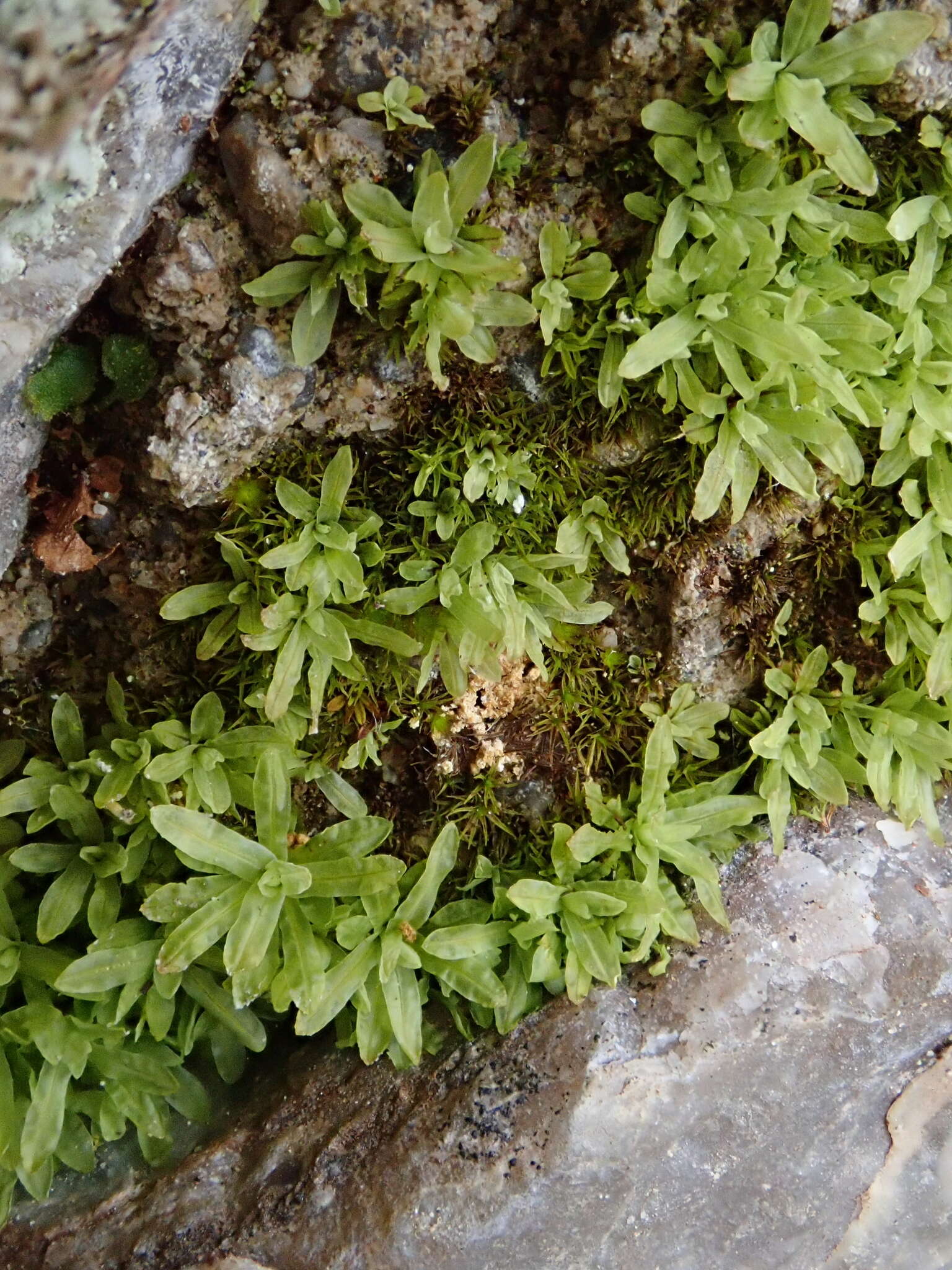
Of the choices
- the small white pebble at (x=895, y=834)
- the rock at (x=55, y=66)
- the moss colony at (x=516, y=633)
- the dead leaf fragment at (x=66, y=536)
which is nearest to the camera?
the rock at (x=55, y=66)

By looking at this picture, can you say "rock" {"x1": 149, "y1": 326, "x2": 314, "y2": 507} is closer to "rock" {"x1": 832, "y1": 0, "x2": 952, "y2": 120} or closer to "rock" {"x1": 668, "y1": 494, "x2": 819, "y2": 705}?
"rock" {"x1": 668, "y1": 494, "x2": 819, "y2": 705}

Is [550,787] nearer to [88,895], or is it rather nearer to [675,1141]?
[675,1141]

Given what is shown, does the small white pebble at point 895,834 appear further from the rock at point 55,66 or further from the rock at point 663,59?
the rock at point 55,66

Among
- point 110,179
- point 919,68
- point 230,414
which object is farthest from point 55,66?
point 919,68

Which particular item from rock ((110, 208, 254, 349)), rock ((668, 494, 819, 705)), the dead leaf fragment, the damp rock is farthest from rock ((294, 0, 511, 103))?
the damp rock

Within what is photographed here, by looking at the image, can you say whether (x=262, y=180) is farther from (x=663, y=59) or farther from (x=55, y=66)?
(x=663, y=59)

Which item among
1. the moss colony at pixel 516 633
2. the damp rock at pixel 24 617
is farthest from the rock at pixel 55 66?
the damp rock at pixel 24 617

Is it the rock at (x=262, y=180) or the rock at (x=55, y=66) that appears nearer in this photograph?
the rock at (x=55, y=66)

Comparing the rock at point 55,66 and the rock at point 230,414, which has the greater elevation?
the rock at point 55,66
